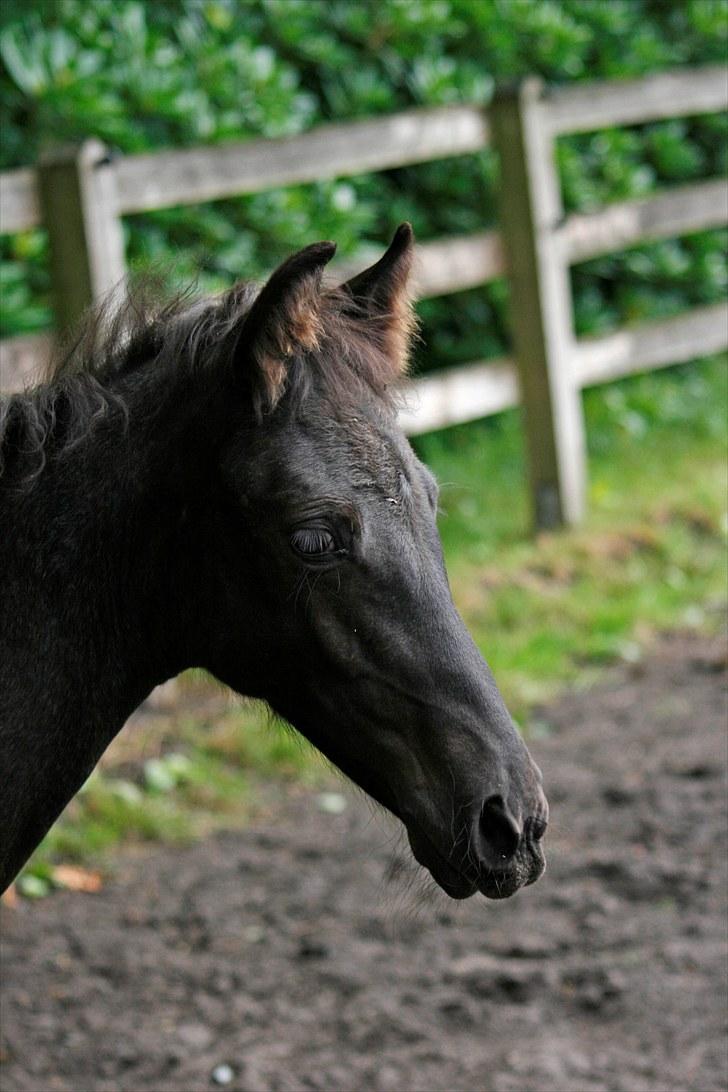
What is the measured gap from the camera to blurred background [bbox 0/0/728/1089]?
524cm

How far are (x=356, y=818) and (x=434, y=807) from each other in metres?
2.59

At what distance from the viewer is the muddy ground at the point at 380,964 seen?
11.3 feet

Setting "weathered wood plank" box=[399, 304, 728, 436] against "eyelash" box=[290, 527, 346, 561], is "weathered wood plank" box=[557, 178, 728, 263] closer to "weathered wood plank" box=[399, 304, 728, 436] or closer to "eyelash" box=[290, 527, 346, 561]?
"weathered wood plank" box=[399, 304, 728, 436]

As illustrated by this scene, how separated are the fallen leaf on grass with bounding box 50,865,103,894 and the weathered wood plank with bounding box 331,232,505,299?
2951 millimetres

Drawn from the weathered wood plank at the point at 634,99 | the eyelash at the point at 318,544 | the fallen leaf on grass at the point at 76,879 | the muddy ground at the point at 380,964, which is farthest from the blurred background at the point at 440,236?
the eyelash at the point at 318,544

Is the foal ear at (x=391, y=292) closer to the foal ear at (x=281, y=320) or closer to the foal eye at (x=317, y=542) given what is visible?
the foal ear at (x=281, y=320)

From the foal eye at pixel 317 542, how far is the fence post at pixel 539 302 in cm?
484

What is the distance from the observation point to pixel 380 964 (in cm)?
391

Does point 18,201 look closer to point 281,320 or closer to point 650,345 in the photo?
point 281,320

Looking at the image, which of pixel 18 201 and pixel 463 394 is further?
pixel 463 394

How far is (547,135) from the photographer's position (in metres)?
7.04

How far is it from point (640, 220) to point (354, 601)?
5.72 meters

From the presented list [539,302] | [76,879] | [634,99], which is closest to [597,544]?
[539,302]

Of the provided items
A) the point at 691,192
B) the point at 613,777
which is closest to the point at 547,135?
the point at 691,192
